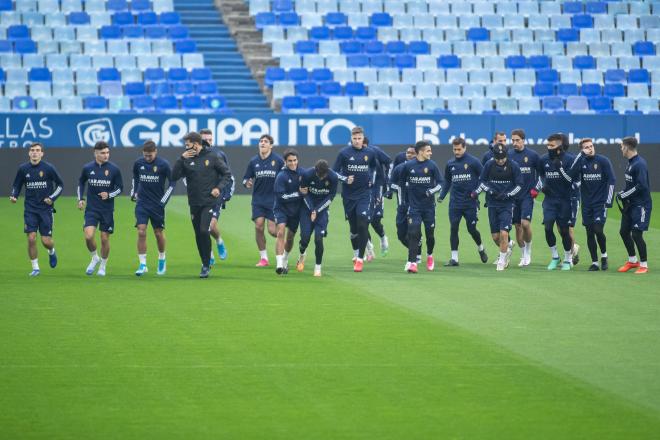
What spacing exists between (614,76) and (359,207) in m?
22.6

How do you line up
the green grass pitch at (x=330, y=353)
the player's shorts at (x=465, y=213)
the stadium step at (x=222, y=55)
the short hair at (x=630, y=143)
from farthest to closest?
the stadium step at (x=222, y=55), the player's shorts at (x=465, y=213), the short hair at (x=630, y=143), the green grass pitch at (x=330, y=353)

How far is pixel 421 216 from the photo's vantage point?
18641mm

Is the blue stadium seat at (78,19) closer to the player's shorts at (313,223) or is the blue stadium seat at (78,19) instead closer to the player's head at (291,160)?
the player's head at (291,160)

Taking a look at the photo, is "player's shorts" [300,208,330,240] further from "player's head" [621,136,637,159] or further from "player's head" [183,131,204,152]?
"player's head" [621,136,637,159]

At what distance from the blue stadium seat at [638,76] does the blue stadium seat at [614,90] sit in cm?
56

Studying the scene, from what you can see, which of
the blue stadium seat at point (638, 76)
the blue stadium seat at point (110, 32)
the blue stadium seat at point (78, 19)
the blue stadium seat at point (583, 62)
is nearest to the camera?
the blue stadium seat at point (110, 32)

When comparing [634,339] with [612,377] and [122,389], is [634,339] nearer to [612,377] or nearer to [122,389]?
[612,377]

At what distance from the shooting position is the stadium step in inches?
1410

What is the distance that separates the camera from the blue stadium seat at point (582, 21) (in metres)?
40.2

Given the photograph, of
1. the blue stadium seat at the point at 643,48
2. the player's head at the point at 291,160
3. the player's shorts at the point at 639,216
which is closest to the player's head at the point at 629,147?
the player's shorts at the point at 639,216

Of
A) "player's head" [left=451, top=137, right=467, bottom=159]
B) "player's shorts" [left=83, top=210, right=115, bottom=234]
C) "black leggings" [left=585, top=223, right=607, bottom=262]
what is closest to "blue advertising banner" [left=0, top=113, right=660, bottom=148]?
"player's head" [left=451, top=137, right=467, bottom=159]

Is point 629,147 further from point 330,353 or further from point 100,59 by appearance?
point 100,59

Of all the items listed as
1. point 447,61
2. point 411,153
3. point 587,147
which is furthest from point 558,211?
point 447,61

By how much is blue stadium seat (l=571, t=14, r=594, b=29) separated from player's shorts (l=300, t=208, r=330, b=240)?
24.3 m
